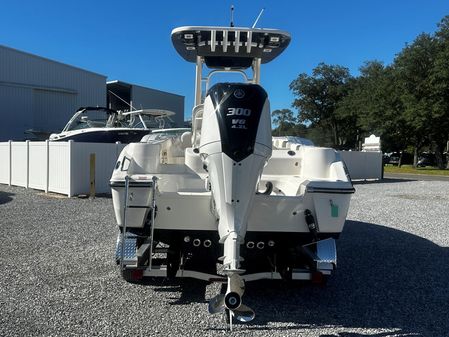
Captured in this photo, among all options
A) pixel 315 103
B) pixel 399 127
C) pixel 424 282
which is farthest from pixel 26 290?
pixel 315 103

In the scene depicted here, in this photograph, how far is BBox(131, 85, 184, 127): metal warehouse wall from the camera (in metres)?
37.9

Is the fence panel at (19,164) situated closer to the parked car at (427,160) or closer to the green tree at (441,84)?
the green tree at (441,84)

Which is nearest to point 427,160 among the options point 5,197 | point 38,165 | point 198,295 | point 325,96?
point 325,96

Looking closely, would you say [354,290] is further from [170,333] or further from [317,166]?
[170,333]

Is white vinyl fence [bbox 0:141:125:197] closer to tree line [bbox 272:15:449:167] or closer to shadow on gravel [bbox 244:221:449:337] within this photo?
shadow on gravel [bbox 244:221:449:337]

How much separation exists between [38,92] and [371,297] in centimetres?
2807

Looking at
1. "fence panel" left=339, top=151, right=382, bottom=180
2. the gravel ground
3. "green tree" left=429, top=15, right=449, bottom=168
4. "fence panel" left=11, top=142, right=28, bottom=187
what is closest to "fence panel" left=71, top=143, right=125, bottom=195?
"fence panel" left=11, top=142, right=28, bottom=187

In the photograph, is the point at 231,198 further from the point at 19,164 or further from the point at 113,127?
the point at 19,164

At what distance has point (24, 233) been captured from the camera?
767cm

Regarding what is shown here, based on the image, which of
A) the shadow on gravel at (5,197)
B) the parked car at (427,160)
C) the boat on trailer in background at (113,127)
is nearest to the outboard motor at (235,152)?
the shadow on gravel at (5,197)

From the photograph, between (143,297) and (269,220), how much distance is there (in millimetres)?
1484

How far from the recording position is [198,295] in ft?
15.5

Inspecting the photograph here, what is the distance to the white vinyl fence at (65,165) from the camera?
12.6 metres

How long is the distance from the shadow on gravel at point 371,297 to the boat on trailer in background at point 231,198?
35cm
